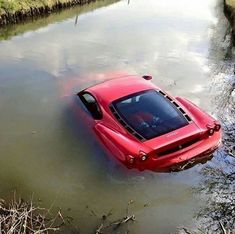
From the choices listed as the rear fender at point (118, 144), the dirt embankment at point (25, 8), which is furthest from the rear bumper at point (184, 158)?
the dirt embankment at point (25, 8)

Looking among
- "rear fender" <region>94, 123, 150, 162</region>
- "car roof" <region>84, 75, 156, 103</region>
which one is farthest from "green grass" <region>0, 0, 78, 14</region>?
"rear fender" <region>94, 123, 150, 162</region>

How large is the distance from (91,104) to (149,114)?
1530 mm

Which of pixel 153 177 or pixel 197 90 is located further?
pixel 197 90

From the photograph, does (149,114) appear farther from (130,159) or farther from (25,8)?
(25,8)

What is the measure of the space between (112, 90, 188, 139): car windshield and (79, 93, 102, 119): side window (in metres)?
0.45

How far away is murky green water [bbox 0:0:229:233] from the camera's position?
23.8 ft

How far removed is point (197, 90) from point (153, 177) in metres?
4.90

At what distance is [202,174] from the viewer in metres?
7.86

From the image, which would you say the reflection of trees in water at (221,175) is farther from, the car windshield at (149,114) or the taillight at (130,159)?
the taillight at (130,159)

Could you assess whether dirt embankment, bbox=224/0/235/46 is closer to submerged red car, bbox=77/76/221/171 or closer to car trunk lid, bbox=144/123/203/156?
submerged red car, bbox=77/76/221/171

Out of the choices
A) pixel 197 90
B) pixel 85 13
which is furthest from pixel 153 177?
pixel 85 13

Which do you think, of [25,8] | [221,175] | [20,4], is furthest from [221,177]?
[20,4]

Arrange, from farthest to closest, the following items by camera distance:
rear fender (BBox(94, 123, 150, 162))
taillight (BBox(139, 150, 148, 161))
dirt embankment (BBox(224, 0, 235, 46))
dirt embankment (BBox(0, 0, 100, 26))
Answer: dirt embankment (BBox(224, 0, 235, 46))
dirt embankment (BBox(0, 0, 100, 26))
rear fender (BBox(94, 123, 150, 162))
taillight (BBox(139, 150, 148, 161))

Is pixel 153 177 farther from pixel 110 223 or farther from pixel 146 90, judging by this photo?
pixel 146 90
